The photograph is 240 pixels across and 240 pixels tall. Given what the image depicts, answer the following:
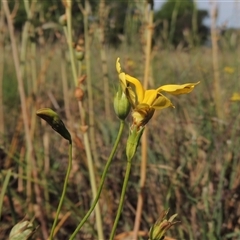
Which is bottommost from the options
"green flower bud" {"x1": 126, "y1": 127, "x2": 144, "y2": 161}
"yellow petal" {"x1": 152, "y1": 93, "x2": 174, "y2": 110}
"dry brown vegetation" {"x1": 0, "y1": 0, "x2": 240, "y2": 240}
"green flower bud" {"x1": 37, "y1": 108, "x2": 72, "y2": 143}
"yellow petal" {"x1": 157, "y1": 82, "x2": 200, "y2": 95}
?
"dry brown vegetation" {"x1": 0, "y1": 0, "x2": 240, "y2": 240}

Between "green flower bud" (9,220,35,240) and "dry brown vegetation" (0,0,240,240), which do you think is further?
Result: "dry brown vegetation" (0,0,240,240)

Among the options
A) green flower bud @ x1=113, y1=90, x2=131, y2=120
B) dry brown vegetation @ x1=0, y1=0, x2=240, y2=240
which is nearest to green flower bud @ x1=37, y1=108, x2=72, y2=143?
green flower bud @ x1=113, y1=90, x2=131, y2=120

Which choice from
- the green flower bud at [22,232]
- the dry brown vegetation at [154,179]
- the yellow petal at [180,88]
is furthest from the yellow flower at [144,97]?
the dry brown vegetation at [154,179]

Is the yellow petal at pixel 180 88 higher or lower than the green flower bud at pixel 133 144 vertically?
higher

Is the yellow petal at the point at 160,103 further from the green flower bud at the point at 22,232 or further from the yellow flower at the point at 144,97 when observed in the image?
the green flower bud at the point at 22,232

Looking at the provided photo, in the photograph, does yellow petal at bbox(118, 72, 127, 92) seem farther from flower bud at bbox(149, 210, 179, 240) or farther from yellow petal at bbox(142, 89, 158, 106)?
flower bud at bbox(149, 210, 179, 240)

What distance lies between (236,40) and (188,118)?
22.9 inches

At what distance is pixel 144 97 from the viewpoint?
47cm

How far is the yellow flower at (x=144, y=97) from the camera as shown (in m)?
0.45

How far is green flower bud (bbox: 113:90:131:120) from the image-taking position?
0.47 meters

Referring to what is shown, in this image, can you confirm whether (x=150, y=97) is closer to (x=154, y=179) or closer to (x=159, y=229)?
(x=159, y=229)

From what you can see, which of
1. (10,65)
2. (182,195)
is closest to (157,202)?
(182,195)

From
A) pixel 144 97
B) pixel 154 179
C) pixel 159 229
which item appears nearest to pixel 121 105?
pixel 144 97

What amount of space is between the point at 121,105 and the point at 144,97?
23 millimetres
